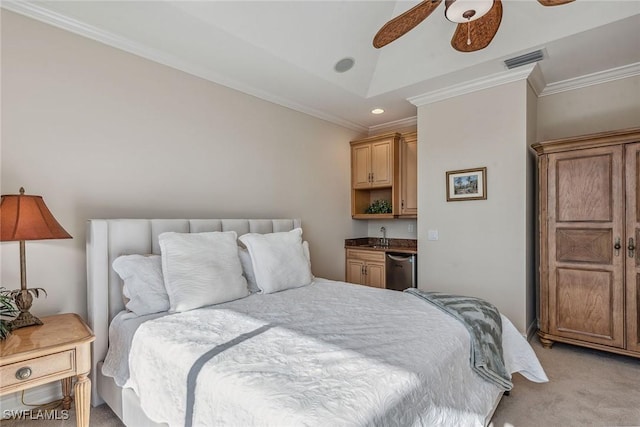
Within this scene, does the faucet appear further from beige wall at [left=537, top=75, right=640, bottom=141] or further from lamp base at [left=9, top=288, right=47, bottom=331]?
lamp base at [left=9, top=288, right=47, bottom=331]

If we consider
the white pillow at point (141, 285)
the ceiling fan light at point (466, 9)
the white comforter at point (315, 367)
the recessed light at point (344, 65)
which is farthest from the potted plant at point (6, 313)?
the recessed light at point (344, 65)

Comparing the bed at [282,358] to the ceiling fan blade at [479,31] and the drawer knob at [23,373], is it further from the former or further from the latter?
the ceiling fan blade at [479,31]

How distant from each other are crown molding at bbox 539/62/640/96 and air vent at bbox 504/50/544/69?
2.47 feet

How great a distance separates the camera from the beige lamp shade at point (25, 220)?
69.6 inches

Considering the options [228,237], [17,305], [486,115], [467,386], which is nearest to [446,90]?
[486,115]

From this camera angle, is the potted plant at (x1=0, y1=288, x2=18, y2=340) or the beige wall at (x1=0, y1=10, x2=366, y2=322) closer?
the potted plant at (x1=0, y1=288, x2=18, y2=340)

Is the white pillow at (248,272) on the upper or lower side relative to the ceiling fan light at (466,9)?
lower

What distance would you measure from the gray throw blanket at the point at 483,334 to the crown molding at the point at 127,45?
2.81 meters

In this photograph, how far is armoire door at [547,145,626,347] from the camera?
9.12 feet

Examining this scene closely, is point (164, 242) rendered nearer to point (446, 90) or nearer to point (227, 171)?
point (227, 171)

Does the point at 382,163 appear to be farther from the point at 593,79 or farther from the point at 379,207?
the point at 593,79

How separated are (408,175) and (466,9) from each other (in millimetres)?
2782

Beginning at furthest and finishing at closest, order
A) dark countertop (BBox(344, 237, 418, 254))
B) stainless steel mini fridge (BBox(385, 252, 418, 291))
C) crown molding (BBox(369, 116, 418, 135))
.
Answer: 1. crown molding (BBox(369, 116, 418, 135))
2. dark countertop (BBox(344, 237, 418, 254))
3. stainless steel mini fridge (BBox(385, 252, 418, 291))

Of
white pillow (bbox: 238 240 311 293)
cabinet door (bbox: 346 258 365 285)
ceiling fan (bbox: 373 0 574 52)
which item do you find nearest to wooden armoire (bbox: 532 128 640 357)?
ceiling fan (bbox: 373 0 574 52)
